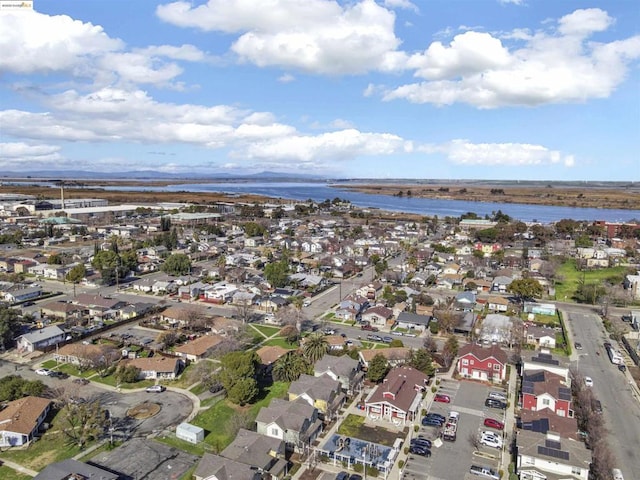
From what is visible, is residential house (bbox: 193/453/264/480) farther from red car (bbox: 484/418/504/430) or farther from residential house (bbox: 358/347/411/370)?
residential house (bbox: 358/347/411/370)

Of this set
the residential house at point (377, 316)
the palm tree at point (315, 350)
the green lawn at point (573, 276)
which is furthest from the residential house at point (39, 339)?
the green lawn at point (573, 276)

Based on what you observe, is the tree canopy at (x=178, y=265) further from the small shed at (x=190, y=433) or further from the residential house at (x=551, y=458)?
the residential house at (x=551, y=458)

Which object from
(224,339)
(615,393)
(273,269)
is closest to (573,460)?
(615,393)

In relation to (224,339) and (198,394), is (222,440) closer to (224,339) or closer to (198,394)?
(198,394)

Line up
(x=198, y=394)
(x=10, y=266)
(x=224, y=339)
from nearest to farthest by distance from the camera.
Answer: (x=198, y=394) < (x=224, y=339) < (x=10, y=266)

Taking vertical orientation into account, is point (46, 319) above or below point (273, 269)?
below

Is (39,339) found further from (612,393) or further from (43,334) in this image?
(612,393)
